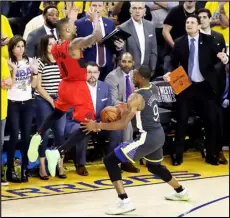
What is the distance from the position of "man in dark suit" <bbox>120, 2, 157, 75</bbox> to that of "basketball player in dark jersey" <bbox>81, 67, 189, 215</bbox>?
6.25ft

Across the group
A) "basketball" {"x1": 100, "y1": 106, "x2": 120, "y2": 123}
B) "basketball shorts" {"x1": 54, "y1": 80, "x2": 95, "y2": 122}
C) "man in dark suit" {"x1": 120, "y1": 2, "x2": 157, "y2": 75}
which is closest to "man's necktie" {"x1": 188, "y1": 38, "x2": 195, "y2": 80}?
"man in dark suit" {"x1": 120, "y1": 2, "x2": 157, "y2": 75}

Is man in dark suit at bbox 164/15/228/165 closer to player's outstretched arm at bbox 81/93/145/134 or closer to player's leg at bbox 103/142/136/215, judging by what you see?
player's leg at bbox 103/142/136/215

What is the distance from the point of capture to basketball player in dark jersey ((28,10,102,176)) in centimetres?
749

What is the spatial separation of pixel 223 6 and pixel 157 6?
3.87 ft

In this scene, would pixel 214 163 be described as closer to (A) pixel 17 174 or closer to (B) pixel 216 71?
(B) pixel 216 71

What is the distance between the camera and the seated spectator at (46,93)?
9.10 meters

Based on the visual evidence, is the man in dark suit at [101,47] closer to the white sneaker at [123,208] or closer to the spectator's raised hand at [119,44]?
the spectator's raised hand at [119,44]

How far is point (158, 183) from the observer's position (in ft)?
31.6

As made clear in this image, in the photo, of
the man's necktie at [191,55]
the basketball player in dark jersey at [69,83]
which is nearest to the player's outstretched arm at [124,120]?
the basketball player in dark jersey at [69,83]

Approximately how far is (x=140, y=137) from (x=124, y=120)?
19.3 inches

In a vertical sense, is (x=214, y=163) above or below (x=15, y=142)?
below

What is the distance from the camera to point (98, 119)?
900cm

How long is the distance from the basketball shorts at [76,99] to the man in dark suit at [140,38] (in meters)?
1.95

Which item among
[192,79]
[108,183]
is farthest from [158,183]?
[192,79]
